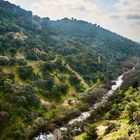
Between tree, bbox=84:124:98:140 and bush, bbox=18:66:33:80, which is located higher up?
bush, bbox=18:66:33:80

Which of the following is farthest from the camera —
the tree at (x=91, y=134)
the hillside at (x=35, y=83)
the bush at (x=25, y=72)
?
the bush at (x=25, y=72)

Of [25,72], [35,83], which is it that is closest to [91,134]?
[35,83]

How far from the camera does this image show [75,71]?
509 feet

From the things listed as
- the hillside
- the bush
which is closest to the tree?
the hillside

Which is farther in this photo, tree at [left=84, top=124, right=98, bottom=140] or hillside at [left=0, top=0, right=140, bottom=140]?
hillside at [left=0, top=0, right=140, bottom=140]

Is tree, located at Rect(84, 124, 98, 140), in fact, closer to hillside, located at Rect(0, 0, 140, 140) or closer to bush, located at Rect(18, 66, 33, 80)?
hillside, located at Rect(0, 0, 140, 140)

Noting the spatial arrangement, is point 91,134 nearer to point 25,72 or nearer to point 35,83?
point 35,83

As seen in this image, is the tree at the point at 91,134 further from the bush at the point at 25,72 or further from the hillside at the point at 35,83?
the bush at the point at 25,72

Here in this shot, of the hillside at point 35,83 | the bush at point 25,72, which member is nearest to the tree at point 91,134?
the hillside at point 35,83

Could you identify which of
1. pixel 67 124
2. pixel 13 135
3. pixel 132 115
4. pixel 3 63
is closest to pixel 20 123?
pixel 13 135

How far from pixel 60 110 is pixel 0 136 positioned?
1059 inches

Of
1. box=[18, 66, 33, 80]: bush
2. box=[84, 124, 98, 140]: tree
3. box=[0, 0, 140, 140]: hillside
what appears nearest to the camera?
box=[84, 124, 98, 140]: tree

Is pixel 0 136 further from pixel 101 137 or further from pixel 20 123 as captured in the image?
pixel 101 137

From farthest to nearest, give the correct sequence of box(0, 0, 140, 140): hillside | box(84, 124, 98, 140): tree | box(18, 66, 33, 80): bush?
box(18, 66, 33, 80): bush → box(0, 0, 140, 140): hillside → box(84, 124, 98, 140): tree
